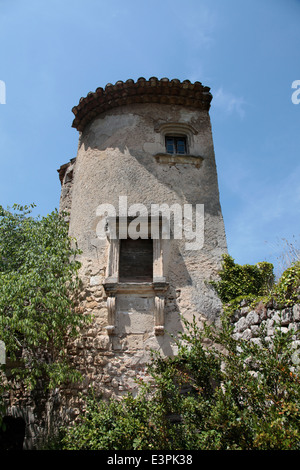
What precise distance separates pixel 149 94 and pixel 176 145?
154cm

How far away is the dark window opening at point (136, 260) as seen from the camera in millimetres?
6926

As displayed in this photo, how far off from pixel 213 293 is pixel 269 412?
333cm

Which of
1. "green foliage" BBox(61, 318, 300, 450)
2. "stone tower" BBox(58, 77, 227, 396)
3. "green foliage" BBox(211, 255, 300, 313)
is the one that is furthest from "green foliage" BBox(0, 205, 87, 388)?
"green foliage" BBox(211, 255, 300, 313)

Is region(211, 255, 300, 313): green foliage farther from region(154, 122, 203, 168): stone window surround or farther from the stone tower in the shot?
region(154, 122, 203, 168): stone window surround

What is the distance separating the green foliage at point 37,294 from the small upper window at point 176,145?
3.34m

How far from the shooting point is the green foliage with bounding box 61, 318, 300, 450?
3602 mm

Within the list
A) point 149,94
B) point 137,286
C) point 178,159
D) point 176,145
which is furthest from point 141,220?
point 149,94

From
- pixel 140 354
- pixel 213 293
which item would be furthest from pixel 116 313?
pixel 213 293

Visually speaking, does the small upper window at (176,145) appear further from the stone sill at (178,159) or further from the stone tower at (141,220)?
the stone sill at (178,159)

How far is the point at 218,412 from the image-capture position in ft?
12.9

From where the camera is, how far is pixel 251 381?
4.06 meters
